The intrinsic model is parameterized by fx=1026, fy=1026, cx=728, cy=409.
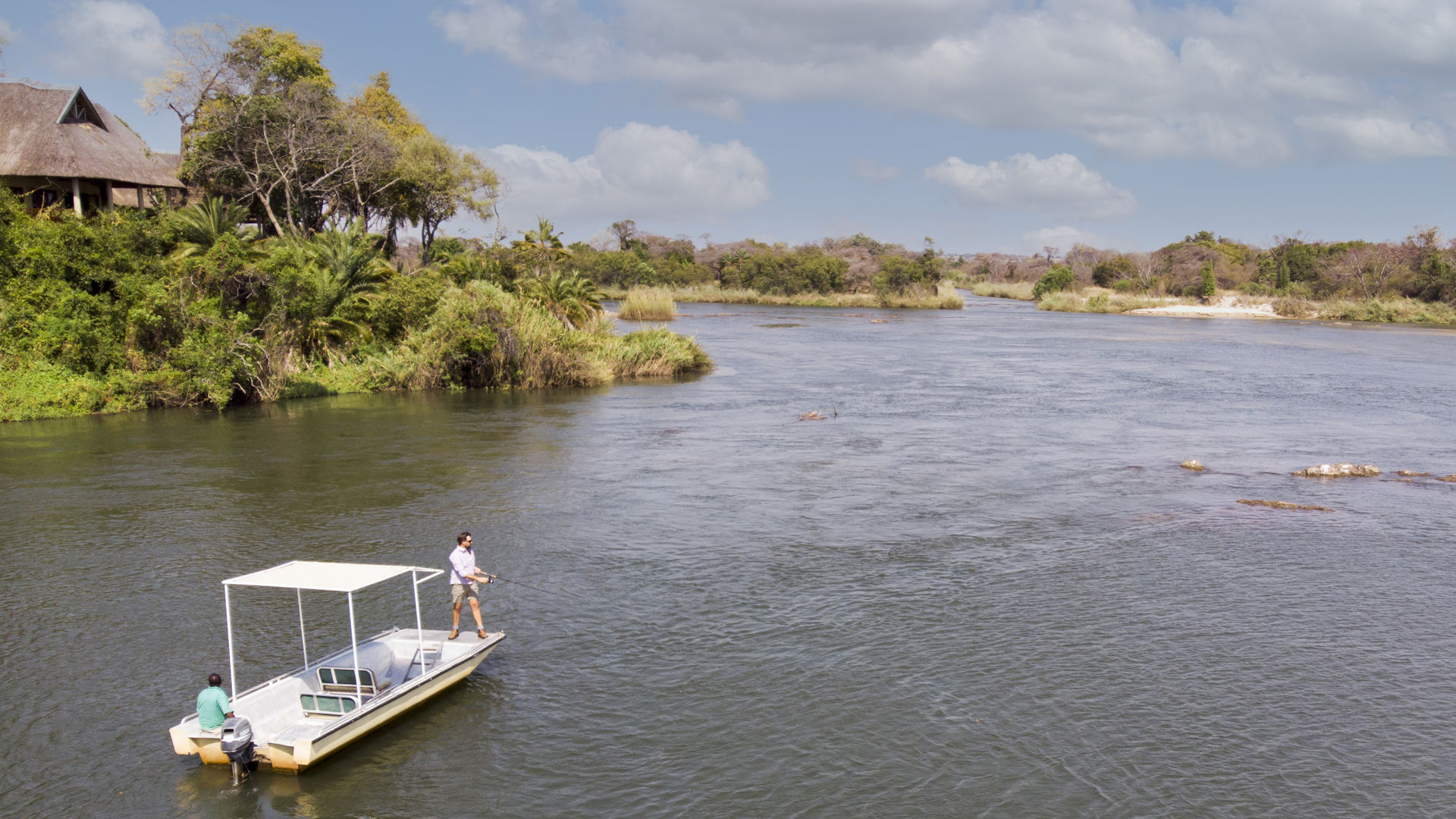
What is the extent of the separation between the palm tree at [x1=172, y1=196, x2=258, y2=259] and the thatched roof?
6887 millimetres

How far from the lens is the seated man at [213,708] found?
1064cm

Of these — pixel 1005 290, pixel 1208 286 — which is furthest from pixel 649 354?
pixel 1005 290

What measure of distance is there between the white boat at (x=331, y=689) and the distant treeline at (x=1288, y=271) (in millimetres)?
97680

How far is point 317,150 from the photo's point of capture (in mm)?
47938

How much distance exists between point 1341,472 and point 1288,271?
3567 inches

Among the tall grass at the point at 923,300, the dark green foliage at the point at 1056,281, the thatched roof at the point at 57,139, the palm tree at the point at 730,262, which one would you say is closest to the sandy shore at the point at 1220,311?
the tall grass at the point at 923,300

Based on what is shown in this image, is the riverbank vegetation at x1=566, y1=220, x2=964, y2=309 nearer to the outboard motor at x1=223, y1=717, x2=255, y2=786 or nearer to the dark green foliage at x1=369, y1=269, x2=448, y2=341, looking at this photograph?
the dark green foliage at x1=369, y1=269, x2=448, y2=341

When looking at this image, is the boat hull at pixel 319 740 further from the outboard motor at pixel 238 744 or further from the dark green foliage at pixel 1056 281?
the dark green foliage at pixel 1056 281

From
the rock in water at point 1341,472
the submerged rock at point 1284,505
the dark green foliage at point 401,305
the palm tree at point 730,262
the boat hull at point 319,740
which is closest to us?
the boat hull at point 319,740

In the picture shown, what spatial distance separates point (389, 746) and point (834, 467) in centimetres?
1583

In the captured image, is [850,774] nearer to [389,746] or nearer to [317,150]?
[389,746]

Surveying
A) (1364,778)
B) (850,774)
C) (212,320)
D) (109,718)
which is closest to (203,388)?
(212,320)

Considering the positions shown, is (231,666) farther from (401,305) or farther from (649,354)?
(649,354)

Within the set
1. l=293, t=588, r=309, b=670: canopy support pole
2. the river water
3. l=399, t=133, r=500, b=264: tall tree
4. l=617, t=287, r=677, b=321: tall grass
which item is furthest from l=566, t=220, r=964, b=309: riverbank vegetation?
l=293, t=588, r=309, b=670: canopy support pole
